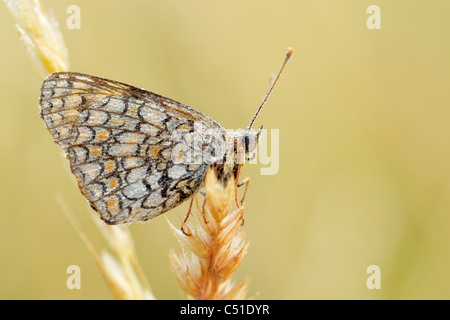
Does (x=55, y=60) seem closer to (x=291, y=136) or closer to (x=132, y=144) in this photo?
(x=132, y=144)

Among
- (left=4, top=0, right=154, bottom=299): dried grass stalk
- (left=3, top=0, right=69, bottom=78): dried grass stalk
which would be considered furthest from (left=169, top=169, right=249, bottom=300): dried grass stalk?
(left=3, top=0, right=69, bottom=78): dried grass stalk

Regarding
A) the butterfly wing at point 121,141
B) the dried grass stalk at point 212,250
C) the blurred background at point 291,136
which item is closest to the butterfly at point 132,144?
the butterfly wing at point 121,141

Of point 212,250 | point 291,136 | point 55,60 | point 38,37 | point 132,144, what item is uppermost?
point 38,37

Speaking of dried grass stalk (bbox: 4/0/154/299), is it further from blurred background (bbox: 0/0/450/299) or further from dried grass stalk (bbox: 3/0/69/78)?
blurred background (bbox: 0/0/450/299)

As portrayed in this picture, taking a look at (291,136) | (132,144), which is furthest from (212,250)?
(291,136)

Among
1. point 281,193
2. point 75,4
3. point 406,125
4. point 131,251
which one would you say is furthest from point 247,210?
point 75,4
